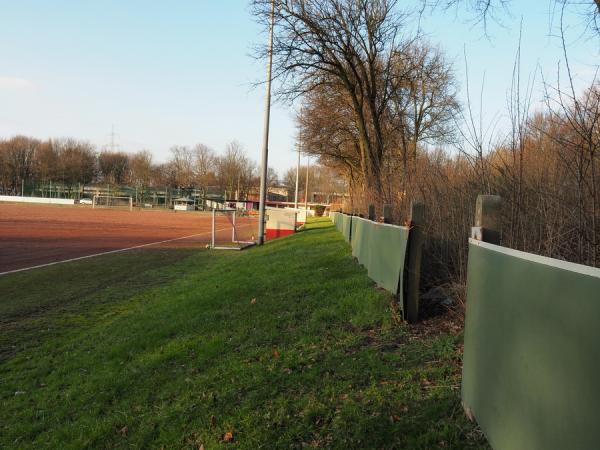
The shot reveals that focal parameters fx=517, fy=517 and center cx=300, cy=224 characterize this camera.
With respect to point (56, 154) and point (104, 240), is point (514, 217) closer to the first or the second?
point (104, 240)

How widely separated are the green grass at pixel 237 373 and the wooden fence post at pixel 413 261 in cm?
28

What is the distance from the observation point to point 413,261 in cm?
574

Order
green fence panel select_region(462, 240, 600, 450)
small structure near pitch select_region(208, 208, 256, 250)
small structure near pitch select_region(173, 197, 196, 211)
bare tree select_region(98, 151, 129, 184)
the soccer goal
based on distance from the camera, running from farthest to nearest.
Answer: bare tree select_region(98, 151, 129, 184), small structure near pitch select_region(173, 197, 196, 211), the soccer goal, small structure near pitch select_region(208, 208, 256, 250), green fence panel select_region(462, 240, 600, 450)

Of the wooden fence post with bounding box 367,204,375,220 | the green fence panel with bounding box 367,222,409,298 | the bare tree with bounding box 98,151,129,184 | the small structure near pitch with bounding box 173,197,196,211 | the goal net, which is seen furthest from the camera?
the bare tree with bounding box 98,151,129,184

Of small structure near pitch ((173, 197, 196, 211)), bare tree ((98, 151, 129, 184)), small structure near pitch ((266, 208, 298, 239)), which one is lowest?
small structure near pitch ((173, 197, 196, 211))

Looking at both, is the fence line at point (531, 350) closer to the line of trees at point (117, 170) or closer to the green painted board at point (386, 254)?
the green painted board at point (386, 254)

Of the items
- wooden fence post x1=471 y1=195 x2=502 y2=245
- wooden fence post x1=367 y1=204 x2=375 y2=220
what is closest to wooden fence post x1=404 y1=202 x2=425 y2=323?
wooden fence post x1=471 y1=195 x2=502 y2=245

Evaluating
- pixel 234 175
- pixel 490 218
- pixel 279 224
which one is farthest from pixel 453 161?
pixel 234 175

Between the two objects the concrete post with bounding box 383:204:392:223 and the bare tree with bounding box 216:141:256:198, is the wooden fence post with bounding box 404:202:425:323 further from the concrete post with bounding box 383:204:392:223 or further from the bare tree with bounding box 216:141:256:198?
the bare tree with bounding box 216:141:256:198

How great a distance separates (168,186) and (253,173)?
2144cm

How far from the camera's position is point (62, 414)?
488 centimetres

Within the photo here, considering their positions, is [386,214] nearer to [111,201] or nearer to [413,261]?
[413,261]

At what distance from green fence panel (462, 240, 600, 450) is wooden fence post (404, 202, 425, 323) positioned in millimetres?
2218

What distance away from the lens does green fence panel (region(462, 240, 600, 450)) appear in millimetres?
1770
